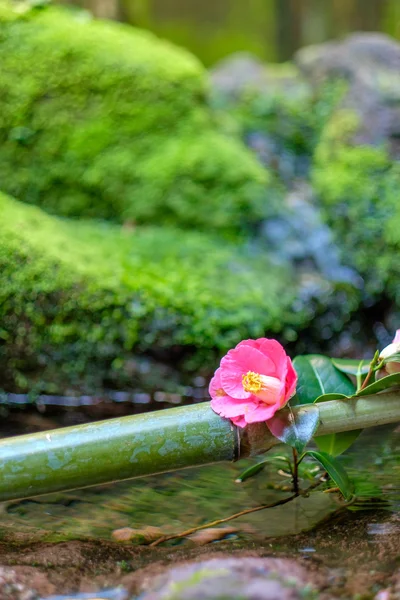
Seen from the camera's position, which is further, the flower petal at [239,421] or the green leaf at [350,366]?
the green leaf at [350,366]

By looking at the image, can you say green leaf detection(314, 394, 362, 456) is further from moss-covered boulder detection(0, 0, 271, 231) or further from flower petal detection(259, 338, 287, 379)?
moss-covered boulder detection(0, 0, 271, 231)

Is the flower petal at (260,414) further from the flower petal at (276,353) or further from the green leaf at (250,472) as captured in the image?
the green leaf at (250,472)

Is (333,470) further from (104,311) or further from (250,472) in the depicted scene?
(104,311)

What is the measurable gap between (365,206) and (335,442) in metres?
1.77

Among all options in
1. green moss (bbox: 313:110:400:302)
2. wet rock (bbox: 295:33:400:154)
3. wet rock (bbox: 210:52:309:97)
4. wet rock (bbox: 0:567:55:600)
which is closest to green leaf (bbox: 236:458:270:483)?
wet rock (bbox: 0:567:55:600)

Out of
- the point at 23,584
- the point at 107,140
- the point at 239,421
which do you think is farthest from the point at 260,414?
the point at 107,140

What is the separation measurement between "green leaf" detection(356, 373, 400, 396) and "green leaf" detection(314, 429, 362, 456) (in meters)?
0.19

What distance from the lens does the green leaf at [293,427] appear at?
1.32 m

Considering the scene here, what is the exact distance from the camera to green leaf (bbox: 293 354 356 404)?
4.97 feet

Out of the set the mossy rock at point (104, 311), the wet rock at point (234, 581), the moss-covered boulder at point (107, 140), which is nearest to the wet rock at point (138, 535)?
the wet rock at point (234, 581)

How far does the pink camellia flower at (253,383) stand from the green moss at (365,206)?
1719 mm

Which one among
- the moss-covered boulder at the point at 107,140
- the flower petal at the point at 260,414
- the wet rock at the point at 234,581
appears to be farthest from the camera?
the moss-covered boulder at the point at 107,140

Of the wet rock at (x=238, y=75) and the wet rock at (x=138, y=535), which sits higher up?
the wet rock at (x=238, y=75)

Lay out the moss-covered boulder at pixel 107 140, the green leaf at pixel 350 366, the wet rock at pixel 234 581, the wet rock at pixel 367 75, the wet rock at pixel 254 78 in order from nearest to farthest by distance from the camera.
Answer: the wet rock at pixel 234 581, the green leaf at pixel 350 366, the moss-covered boulder at pixel 107 140, the wet rock at pixel 367 75, the wet rock at pixel 254 78
